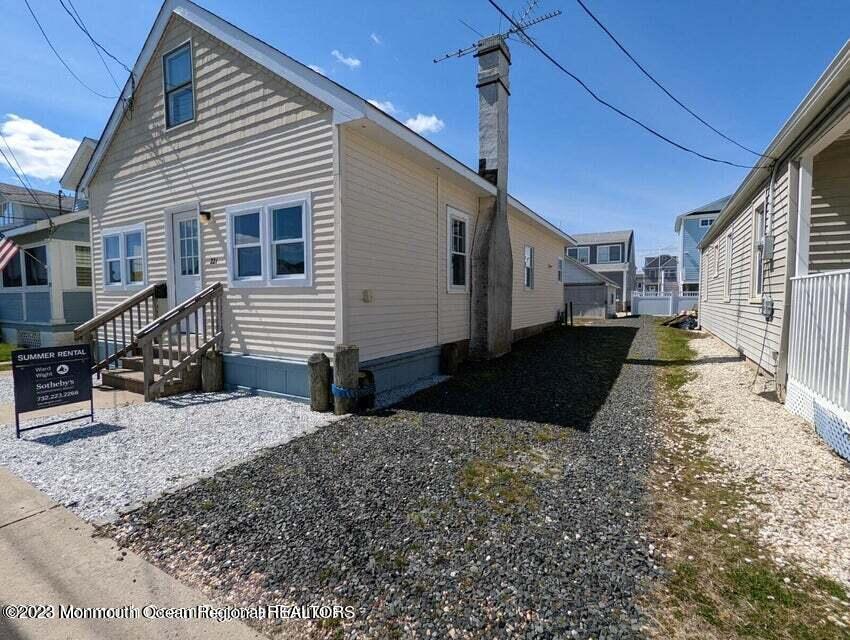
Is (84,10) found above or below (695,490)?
above

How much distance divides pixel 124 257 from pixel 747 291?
13.2 metres

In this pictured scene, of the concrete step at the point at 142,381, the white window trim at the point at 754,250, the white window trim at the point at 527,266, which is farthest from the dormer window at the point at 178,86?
the white window trim at the point at 754,250

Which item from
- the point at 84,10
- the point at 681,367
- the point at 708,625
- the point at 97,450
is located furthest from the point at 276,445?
the point at 84,10

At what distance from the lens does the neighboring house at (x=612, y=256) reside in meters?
33.4

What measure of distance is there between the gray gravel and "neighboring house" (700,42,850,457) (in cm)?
560

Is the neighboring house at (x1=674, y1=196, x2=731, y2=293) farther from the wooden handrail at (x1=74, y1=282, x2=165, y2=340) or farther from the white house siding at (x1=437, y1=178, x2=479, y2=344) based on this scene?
the wooden handrail at (x1=74, y1=282, x2=165, y2=340)

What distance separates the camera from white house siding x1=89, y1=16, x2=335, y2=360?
235 inches

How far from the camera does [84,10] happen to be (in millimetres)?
7715

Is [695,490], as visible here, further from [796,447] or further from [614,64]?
[614,64]

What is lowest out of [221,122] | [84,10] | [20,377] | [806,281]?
[20,377]

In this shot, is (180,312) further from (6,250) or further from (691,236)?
(691,236)

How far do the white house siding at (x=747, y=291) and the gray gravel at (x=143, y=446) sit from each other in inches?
272

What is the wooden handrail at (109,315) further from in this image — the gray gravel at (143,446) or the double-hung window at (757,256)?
the double-hung window at (757,256)

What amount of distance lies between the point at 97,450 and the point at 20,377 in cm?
145
